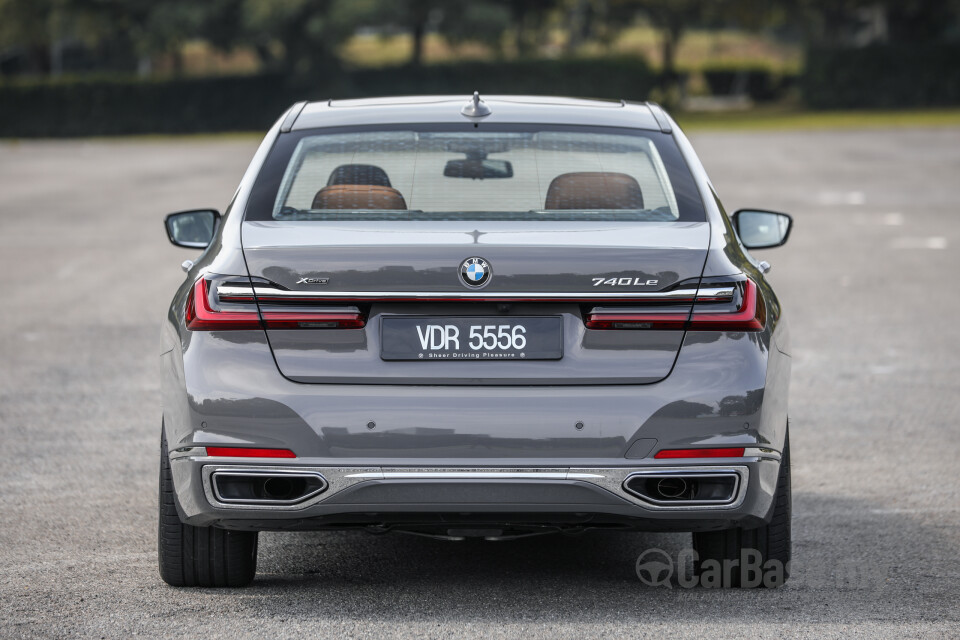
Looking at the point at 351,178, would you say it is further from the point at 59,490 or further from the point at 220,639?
the point at 59,490

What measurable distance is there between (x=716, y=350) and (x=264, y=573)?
1818 millimetres

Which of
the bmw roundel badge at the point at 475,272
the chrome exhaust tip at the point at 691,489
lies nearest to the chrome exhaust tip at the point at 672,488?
the chrome exhaust tip at the point at 691,489

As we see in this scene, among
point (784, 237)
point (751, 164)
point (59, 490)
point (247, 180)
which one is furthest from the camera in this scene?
point (751, 164)

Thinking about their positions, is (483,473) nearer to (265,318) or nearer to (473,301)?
(473,301)

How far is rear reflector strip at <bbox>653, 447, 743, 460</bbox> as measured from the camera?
431 cm

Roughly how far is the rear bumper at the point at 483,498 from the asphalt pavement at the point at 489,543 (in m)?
0.33

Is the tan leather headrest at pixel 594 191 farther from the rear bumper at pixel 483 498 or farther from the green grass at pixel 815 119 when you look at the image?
the green grass at pixel 815 119

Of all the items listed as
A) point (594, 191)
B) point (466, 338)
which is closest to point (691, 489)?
point (466, 338)

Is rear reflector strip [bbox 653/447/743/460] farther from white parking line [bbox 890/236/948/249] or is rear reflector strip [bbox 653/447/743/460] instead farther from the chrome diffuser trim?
white parking line [bbox 890/236/948/249]

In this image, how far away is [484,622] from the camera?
15.0 ft

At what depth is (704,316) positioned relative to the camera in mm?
4363

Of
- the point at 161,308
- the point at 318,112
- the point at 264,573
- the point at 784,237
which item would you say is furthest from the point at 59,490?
the point at 161,308

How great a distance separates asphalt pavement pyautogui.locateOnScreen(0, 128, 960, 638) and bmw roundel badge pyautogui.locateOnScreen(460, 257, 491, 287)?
1029mm

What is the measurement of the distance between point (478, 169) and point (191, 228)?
1.37 metres
